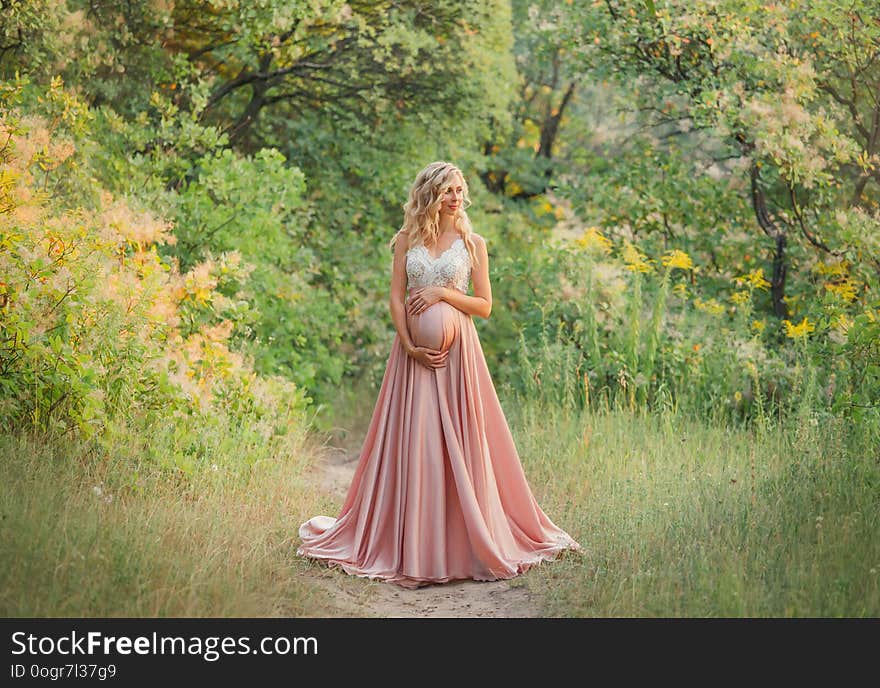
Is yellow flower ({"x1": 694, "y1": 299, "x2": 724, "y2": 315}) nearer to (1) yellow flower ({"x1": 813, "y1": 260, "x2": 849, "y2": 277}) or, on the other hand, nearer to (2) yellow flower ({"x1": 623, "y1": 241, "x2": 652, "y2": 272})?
(2) yellow flower ({"x1": 623, "y1": 241, "x2": 652, "y2": 272})

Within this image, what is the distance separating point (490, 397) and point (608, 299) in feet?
12.4

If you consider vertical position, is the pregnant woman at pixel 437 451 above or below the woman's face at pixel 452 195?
below

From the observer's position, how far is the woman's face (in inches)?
228

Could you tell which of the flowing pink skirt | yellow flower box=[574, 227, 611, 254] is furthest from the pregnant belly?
yellow flower box=[574, 227, 611, 254]

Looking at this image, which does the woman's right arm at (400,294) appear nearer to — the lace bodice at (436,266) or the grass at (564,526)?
the lace bodice at (436,266)

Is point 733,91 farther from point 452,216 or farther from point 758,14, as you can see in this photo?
point 452,216

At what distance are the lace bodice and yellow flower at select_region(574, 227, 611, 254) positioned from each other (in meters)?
4.08

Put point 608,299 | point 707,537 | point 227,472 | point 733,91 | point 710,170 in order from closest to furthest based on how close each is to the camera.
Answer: point 707,537
point 227,472
point 733,91
point 608,299
point 710,170

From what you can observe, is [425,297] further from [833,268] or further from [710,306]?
[833,268]

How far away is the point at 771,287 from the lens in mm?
9703

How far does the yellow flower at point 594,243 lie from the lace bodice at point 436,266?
408cm

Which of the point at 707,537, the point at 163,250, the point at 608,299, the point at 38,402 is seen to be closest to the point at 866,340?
the point at 707,537

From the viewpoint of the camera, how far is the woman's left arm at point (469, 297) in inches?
231

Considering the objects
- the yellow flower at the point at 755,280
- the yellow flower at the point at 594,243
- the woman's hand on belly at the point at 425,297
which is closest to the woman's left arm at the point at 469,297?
the woman's hand on belly at the point at 425,297
